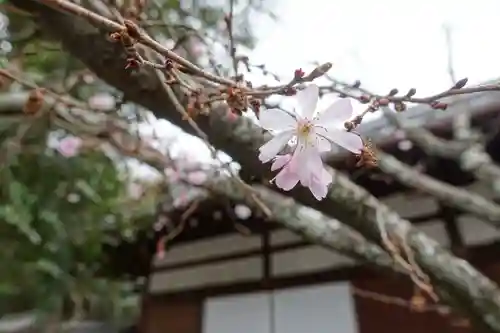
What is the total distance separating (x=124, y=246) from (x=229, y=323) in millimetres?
1097

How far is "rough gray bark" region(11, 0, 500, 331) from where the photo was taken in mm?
1505

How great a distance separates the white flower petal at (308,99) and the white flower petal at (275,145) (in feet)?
0.13

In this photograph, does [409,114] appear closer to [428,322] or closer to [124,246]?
[428,322]

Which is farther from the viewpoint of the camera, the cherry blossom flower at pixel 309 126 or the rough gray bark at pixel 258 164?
the rough gray bark at pixel 258 164

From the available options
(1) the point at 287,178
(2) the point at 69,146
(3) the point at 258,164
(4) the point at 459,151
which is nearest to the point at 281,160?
(1) the point at 287,178

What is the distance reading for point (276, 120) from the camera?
0.78 metres

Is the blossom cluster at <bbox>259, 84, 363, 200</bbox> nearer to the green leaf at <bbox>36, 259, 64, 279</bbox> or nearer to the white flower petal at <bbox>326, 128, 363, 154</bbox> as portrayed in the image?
the white flower petal at <bbox>326, 128, 363, 154</bbox>

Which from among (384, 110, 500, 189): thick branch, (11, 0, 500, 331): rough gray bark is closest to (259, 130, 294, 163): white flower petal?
(11, 0, 500, 331): rough gray bark

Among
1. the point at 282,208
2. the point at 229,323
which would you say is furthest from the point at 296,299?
the point at 282,208

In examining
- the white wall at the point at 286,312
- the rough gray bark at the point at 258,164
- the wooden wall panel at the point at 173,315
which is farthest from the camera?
the wooden wall panel at the point at 173,315

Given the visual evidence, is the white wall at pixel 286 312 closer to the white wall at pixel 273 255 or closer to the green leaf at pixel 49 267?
the white wall at pixel 273 255

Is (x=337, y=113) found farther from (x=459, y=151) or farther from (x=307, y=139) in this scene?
(x=459, y=151)

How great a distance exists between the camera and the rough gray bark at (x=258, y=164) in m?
1.50

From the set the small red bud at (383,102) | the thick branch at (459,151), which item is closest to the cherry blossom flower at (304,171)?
the small red bud at (383,102)
